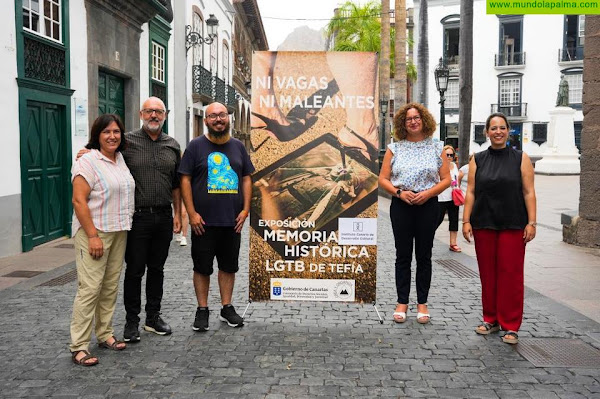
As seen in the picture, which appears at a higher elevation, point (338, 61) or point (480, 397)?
point (338, 61)

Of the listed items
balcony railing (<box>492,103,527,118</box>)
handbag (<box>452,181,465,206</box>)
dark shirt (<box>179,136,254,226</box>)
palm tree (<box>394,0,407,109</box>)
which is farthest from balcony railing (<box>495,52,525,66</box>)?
dark shirt (<box>179,136,254,226</box>)

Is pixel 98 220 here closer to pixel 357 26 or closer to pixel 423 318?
pixel 423 318

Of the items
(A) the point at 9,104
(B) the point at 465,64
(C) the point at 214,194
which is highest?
(B) the point at 465,64

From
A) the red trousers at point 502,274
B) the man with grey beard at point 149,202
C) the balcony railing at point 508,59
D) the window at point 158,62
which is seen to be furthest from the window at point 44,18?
the balcony railing at point 508,59

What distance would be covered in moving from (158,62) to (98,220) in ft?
44.6

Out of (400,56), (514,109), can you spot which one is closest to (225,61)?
(400,56)

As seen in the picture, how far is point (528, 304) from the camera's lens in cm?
621

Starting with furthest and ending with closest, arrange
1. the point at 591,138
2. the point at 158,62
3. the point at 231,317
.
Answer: the point at 158,62
the point at 591,138
the point at 231,317

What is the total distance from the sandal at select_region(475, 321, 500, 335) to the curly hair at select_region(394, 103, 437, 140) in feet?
5.28

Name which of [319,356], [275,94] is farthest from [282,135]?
[319,356]

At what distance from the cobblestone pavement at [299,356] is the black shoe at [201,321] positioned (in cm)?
7

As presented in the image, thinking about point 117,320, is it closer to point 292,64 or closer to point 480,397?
point 292,64

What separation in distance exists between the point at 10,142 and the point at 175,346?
19.0 feet

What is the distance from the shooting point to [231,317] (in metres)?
5.42
